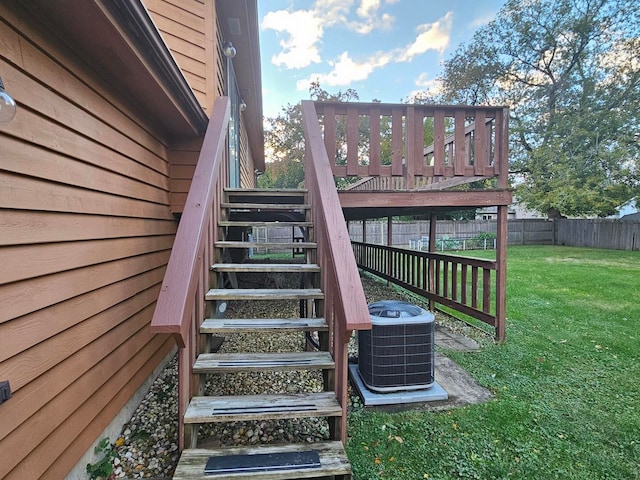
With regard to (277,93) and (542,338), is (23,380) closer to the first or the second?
(542,338)

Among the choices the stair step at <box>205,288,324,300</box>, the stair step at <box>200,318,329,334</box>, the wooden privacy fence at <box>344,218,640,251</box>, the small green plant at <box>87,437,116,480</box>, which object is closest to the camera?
the small green plant at <box>87,437,116,480</box>

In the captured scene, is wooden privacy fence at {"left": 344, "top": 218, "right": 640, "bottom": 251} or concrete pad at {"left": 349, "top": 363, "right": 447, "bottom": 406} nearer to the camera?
concrete pad at {"left": 349, "top": 363, "right": 447, "bottom": 406}

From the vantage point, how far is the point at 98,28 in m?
1.73

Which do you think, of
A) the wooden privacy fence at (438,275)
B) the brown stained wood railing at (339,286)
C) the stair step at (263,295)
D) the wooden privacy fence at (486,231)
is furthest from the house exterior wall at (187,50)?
the wooden privacy fence at (486,231)

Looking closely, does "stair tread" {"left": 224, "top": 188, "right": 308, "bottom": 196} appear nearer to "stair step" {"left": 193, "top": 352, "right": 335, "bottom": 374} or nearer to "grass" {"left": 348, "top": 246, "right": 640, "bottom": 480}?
"stair step" {"left": 193, "top": 352, "right": 335, "bottom": 374}

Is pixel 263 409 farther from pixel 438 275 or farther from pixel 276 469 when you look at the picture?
pixel 438 275

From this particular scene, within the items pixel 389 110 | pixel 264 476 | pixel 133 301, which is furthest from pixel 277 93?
pixel 264 476

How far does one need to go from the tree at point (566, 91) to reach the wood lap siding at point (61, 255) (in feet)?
56.1

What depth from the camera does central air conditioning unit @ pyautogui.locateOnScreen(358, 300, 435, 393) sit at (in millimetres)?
2715

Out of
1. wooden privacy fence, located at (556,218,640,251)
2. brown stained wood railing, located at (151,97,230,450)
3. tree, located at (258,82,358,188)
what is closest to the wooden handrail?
brown stained wood railing, located at (151,97,230,450)

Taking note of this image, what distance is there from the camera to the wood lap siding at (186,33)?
354cm

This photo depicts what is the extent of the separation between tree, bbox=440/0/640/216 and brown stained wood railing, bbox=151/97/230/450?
16.6 m

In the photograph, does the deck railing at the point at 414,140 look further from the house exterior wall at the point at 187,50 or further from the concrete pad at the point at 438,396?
the concrete pad at the point at 438,396

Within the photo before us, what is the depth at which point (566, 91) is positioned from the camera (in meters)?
16.2
